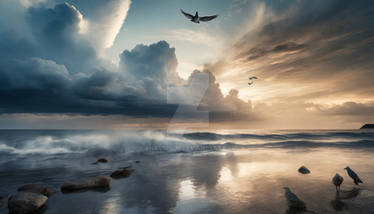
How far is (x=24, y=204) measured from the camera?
23.0ft

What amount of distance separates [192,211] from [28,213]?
21.7ft

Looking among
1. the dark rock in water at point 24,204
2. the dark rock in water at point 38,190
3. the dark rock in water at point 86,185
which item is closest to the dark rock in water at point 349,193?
the dark rock in water at point 86,185

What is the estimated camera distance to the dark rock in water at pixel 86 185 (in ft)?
32.1

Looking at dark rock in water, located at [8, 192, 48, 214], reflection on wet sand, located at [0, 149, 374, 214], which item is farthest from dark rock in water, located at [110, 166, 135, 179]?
dark rock in water, located at [8, 192, 48, 214]

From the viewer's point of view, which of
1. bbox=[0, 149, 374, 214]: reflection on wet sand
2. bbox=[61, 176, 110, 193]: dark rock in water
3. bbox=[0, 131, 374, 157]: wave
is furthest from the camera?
bbox=[0, 131, 374, 157]: wave

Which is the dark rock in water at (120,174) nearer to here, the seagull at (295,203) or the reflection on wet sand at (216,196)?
the reflection on wet sand at (216,196)

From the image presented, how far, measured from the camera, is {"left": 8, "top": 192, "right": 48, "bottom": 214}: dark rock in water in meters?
6.93

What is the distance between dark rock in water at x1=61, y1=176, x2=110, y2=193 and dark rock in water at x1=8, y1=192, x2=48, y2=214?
2.19 meters

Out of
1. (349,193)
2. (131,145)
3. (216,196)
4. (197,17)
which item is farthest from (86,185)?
(131,145)

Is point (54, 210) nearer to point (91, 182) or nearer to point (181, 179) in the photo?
point (91, 182)

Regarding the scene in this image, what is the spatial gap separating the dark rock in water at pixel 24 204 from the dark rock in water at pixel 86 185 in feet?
7.20

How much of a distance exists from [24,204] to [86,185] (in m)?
3.18

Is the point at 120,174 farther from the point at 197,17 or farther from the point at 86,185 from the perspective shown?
the point at 197,17

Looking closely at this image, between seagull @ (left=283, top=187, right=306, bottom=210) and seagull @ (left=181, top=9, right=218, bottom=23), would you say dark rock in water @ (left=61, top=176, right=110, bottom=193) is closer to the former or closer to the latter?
seagull @ (left=283, top=187, right=306, bottom=210)
